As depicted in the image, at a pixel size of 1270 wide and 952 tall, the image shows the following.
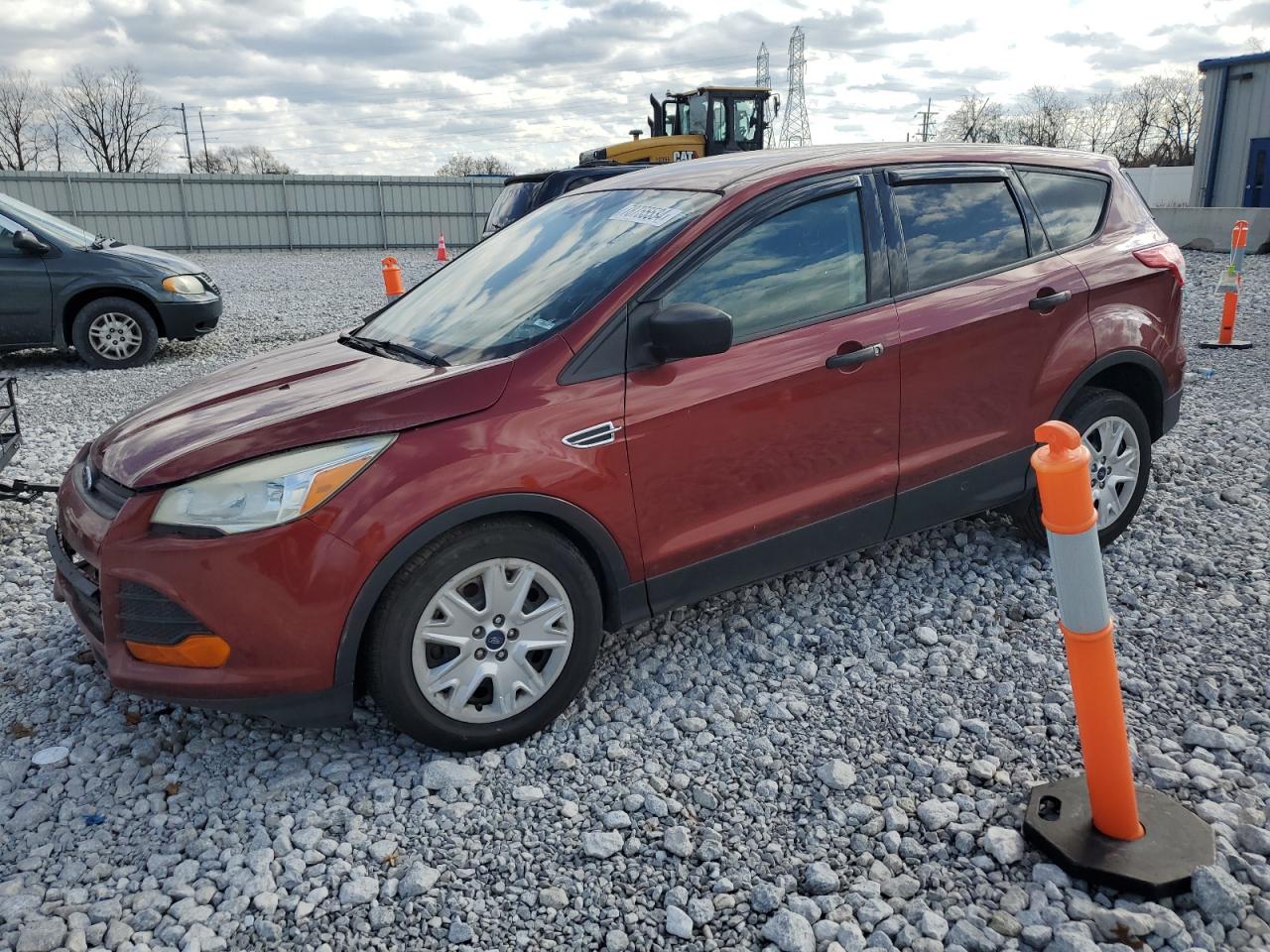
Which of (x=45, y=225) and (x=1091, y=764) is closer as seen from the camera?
(x=1091, y=764)

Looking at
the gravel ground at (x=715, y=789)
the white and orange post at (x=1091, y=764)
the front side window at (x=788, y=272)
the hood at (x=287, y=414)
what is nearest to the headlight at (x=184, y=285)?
the gravel ground at (x=715, y=789)

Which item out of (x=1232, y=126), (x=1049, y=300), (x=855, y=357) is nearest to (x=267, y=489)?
(x=855, y=357)

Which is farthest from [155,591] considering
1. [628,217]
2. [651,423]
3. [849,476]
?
[849,476]

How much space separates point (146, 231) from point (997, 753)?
29455 mm

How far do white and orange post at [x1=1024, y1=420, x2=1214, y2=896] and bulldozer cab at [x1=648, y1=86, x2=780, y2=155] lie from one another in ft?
58.5

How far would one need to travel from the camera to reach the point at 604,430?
301 cm

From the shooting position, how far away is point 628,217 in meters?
3.58

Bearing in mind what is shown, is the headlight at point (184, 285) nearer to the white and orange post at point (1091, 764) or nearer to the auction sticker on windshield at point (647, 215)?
the auction sticker on windshield at point (647, 215)

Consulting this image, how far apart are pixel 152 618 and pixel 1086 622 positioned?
8.06ft

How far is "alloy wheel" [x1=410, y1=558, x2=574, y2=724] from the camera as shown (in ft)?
9.45

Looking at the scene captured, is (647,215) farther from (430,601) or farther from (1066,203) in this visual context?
(1066,203)

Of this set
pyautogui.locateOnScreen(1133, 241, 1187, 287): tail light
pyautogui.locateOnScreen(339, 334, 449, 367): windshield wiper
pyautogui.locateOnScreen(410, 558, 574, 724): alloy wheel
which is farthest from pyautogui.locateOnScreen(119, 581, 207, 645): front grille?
pyautogui.locateOnScreen(1133, 241, 1187, 287): tail light

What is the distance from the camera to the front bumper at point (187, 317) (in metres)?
9.53

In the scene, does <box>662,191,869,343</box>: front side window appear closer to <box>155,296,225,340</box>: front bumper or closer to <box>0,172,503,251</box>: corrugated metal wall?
<box>155,296,225,340</box>: front bumper
